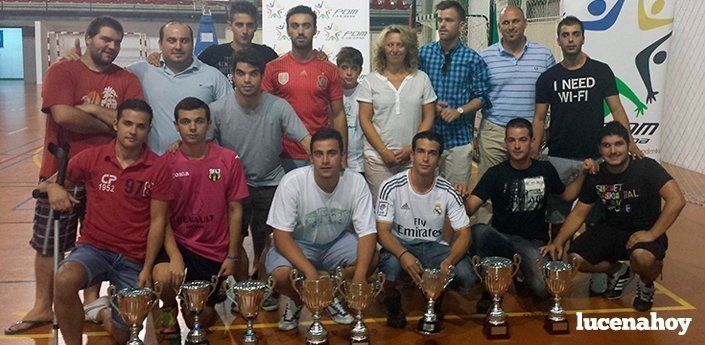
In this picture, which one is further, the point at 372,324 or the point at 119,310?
the point at 372,324

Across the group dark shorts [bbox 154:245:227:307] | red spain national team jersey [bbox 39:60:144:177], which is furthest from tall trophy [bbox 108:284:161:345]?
red spain national team jersey [bbox 39:60:144:177]

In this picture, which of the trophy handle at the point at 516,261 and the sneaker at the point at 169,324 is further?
the trophy handle at the point at 516,261

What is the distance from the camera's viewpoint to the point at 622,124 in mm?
5156

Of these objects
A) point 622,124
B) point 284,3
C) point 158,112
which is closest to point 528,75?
point 622,124

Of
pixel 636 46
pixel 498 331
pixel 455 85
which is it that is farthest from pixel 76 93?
pixel 636 46

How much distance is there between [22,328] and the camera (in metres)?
4.36

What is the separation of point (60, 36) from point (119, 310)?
91.2ft

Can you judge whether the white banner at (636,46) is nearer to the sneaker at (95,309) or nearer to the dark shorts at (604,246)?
the dark shorts at (604,246)

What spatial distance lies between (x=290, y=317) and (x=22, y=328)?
5.43ft

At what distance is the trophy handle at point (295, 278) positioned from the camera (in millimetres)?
4199

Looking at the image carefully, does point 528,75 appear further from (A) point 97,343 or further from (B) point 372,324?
(A) point 97,343

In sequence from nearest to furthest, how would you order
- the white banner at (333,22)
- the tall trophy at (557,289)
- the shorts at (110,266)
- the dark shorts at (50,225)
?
the shorts at (110,266) < the dark shorts at (50,225) < the tall trophy at (557,289) < the white banner at (333,22)

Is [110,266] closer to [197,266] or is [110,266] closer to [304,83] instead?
[197,266]

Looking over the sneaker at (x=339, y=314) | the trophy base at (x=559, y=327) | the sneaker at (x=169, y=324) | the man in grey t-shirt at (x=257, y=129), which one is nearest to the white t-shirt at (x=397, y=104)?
the man in grey t-shirt at (x=257, y=129)
